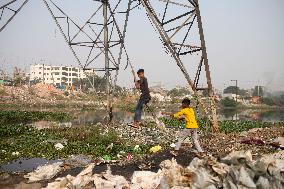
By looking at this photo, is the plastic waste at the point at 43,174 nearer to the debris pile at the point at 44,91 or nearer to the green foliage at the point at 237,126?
the green foliage at the point at 237,126

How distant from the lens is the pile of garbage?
15.0ft

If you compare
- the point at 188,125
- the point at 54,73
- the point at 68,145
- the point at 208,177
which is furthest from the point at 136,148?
the point at 54,73

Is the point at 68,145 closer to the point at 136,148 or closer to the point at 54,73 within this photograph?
the point at 136,148

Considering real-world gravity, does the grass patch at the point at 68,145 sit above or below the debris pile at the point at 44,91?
below

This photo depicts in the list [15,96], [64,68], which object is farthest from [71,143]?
[64,68]

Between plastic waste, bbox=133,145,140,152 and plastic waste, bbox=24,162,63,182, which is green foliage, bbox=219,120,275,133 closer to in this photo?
plastic waste, bbox=133,145,140,152

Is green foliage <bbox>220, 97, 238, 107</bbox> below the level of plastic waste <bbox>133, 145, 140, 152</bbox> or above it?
below

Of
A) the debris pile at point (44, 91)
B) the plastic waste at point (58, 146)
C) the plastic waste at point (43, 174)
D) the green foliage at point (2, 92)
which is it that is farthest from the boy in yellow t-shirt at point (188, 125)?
the debris pile at point (44, 91)

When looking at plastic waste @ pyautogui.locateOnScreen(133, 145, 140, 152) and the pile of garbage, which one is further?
plastic waste @ pyautogui.locateOnScreen(133, 145, 140, 152)

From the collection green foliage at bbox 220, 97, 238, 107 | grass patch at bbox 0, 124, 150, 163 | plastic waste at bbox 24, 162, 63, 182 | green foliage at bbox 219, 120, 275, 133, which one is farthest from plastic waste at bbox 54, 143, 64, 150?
green foliage at bbox 220, 97, 238, 107

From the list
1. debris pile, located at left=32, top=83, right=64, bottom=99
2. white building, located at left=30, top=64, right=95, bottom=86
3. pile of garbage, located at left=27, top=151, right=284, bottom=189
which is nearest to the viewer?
pile of garbage, located at left=27, top=151, right=284, bottom=189

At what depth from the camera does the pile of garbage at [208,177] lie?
15.0 feet

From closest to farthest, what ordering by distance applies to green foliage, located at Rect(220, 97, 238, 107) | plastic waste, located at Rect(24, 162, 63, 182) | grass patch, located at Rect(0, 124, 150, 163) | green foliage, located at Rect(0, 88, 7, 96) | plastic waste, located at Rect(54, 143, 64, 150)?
plastic waste, located at Rect(24, 162, 63, 182) < grass patch, located at Rect(0, 124, 150, 163) < plastic waste, located at Rect(54, 143, 64, 150) < green foliage, located at Rect(0, 88, 7, 96) < green foliage, located at Rect(220, 97, 238, 107)

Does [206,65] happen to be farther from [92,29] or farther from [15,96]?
[15,96]
